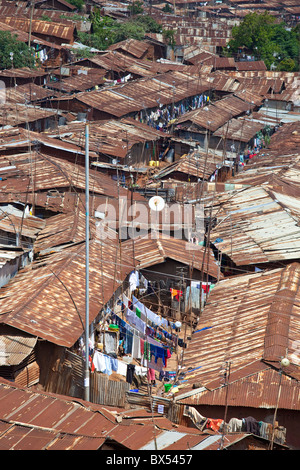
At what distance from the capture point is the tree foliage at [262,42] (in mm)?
55000

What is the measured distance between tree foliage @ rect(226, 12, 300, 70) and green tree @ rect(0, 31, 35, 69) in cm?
1837

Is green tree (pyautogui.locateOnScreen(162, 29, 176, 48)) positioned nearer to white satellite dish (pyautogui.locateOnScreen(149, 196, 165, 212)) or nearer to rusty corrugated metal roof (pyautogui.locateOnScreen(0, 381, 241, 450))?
white satellite dish (pyautogui.locateOnScreen(149, 196, 165, 212))

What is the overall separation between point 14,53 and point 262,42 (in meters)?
20.9

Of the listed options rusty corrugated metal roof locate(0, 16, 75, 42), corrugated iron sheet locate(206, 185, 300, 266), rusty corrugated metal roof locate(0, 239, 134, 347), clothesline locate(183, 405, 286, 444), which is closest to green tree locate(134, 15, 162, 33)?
rusty corrugated metal roof locate(0, 16, 75, 42)

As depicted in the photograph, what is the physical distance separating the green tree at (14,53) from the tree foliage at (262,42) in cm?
1837

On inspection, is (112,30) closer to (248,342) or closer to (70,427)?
(248,342)

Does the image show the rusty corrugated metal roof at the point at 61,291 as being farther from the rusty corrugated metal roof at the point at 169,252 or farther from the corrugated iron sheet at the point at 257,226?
the corrugated iron sheet at the point at 257,226

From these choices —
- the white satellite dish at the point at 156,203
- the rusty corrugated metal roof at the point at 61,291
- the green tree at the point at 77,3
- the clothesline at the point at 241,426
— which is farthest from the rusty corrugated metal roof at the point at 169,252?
the green tree at the point at 77,3

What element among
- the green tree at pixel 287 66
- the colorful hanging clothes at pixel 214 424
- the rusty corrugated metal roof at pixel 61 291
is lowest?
the green tree at pixel 287 66

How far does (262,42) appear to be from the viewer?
2185 inches

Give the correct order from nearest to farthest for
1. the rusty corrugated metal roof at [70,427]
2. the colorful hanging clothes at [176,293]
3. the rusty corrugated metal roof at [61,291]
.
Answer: the rusty corrugated metal roof at [70,427] → the rusty corrugated metal roof at [61,291] → the colorful hanging clothes at [176,293]

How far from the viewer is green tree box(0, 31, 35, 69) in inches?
1650

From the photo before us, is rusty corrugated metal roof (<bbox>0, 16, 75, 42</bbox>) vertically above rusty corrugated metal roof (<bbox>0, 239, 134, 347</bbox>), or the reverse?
rusty corrugated metal roof (<bbox>0, 16, 75, 42</bbox>)

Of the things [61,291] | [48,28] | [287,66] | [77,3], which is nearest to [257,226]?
[61,291]
